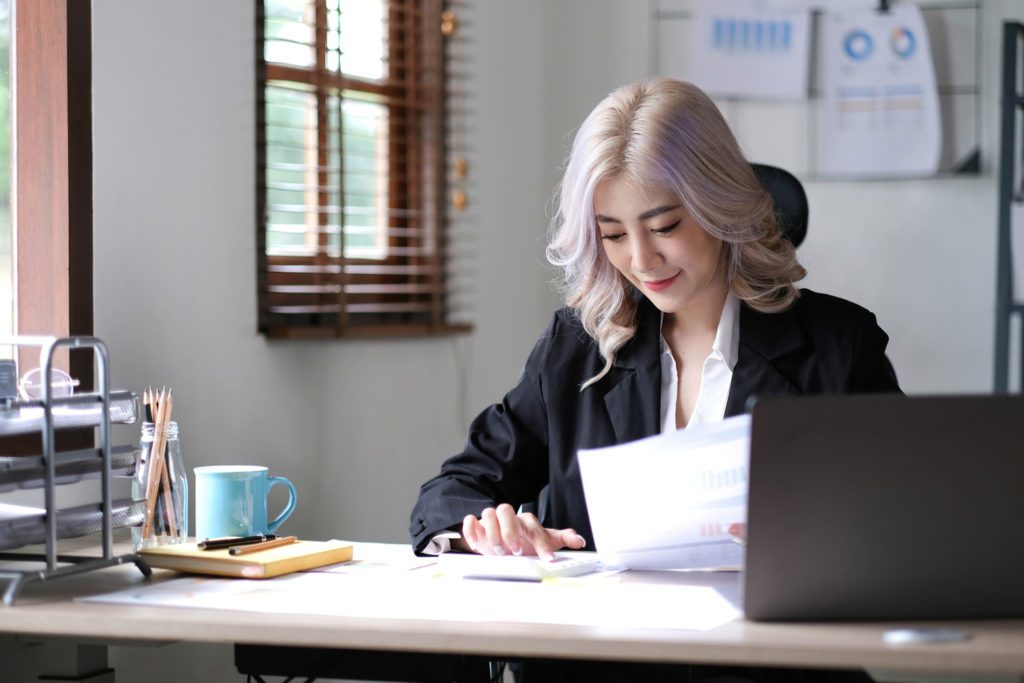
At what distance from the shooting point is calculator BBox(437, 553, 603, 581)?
61.2 inches

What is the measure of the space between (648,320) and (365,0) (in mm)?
1569

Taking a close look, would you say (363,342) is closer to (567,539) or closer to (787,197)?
(787,197)

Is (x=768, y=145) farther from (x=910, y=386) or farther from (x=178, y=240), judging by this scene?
(x=178, y=240)

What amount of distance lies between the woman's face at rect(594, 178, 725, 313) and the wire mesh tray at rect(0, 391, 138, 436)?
73cm

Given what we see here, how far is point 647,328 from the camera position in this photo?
1985mm

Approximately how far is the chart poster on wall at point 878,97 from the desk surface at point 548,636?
2804 mm

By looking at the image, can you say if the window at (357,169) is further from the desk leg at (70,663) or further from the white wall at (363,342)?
the desk leg at (70,663)

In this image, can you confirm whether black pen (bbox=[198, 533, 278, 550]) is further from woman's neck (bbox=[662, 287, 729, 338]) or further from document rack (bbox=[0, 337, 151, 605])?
woman's neck (bbox=[662, 287, 729, 338])

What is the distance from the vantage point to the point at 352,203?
3.22 metres

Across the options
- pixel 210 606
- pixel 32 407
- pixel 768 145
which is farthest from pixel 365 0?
pixel 210 606

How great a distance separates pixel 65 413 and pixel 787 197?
4.05 feet

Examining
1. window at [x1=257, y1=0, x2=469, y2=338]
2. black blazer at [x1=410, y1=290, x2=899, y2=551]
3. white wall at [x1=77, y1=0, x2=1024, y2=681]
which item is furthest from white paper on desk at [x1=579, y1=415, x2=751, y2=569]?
window at [x1=257, y1=0, x2=469, y2=338]

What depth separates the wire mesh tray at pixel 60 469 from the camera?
149 cm

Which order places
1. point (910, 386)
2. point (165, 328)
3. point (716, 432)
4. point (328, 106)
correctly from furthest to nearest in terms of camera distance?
point (910, 386)
point (328, 106)
point (165, 328)
point (716, 432)
